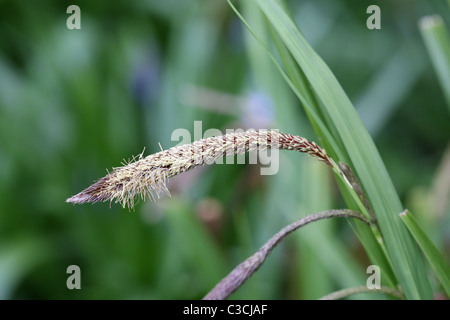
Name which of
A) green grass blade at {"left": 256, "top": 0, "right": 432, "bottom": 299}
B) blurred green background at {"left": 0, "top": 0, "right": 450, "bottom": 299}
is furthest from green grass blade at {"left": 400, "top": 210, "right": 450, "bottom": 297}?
blurred green background at {"left": 0, "top": 0, "right": 450, "bottom": 299}

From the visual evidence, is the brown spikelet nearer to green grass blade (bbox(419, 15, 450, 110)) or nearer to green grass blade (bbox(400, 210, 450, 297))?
green grass blade (bbox(400, 210, 450, 297))

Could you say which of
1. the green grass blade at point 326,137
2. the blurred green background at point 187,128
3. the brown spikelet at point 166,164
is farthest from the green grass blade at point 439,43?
the blurred green background at point 187,128

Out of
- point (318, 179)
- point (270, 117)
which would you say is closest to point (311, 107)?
point (318, 179)

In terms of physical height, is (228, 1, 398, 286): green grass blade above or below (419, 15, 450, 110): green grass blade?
below

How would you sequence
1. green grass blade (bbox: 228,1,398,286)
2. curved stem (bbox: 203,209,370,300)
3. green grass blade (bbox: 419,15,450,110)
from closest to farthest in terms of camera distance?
curved stem (bbox: 203,209,370,300) < green grass blade (bbox: 228,1,398,286) < green grass blade (bbox: 419,15,450,110)

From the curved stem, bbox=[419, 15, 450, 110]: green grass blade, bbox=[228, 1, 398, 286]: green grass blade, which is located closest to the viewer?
the curved stem

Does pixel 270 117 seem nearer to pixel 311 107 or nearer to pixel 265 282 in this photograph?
pixel 265 282
